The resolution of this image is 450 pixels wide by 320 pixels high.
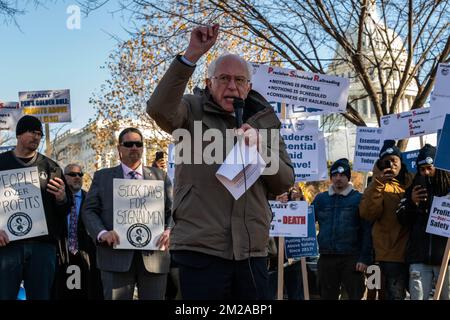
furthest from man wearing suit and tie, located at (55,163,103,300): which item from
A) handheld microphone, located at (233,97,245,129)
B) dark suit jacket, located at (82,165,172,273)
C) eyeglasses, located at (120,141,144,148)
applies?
handheld microphone, located at (233,97,245,129)

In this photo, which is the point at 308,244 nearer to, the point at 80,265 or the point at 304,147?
the point at 304,147

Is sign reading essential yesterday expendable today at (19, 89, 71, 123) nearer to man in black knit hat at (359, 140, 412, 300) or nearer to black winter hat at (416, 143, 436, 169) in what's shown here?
man in black knit hat at (359, 140, 412, 300)

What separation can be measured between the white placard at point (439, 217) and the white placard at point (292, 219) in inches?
→ 55.4

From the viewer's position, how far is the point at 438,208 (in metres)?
7.51

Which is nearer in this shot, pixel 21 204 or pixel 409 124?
pixel 21 204

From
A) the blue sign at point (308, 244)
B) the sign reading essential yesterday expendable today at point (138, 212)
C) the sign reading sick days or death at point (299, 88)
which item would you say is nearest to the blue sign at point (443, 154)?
the sign reading sick days or death at point (299, 88)

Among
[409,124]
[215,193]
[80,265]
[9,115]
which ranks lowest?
[80,265]

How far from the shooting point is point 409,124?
9.70 meters

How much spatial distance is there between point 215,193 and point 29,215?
2937 millimetres

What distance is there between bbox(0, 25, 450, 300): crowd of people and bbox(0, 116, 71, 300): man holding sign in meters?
0.01

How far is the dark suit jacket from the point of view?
625cm

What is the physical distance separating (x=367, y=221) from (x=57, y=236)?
3598 mm

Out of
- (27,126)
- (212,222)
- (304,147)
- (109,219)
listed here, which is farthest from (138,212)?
(212,222)
